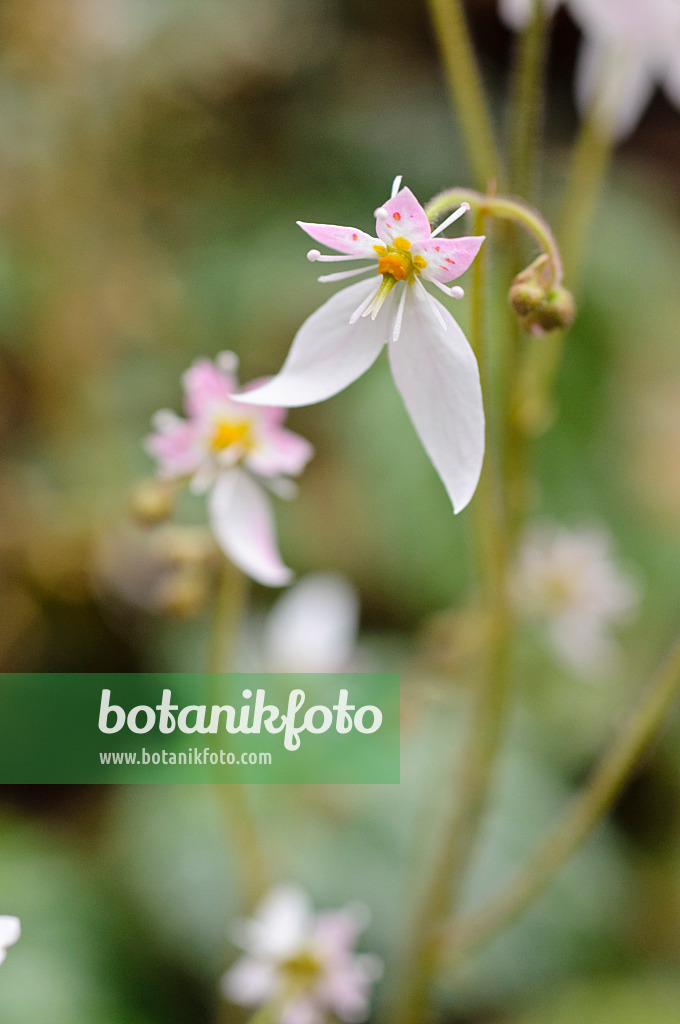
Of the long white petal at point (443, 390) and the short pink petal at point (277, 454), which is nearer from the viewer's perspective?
the long white petal at point (443, 390)

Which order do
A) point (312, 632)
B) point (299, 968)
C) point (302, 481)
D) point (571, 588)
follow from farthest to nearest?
1. point (302, 481)
2. point (312, 632)
3. point (571, 588)
4. point (299, 968)

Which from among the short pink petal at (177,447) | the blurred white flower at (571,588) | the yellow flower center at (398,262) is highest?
the blurred white flower at (571,588)

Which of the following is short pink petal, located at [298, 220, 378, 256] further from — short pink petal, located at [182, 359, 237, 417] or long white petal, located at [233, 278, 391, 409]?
short pink petal, located at [182, 359, 237, 417]

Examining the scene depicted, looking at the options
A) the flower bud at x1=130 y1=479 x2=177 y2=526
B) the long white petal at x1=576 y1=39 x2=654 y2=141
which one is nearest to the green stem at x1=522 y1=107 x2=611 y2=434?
the long white petal at x1=576 y1=39 x2=654 y2=141

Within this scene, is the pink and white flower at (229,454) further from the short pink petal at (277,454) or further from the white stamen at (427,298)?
the white stamen at (427,298)

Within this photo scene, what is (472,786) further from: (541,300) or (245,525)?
(541,300)

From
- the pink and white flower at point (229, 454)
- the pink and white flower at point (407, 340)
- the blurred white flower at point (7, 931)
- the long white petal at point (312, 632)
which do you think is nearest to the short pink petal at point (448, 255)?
the pink and white flower at point (407, 340)

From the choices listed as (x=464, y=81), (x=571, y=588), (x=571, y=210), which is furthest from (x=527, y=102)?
(x=571, y=588)

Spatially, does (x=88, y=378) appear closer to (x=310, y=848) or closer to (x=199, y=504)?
(x=199, y=504)
